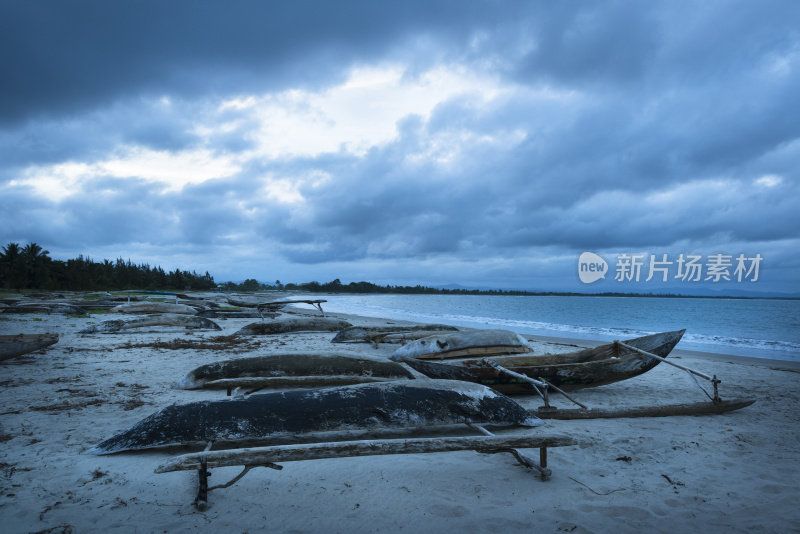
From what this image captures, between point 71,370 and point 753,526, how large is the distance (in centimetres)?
1087

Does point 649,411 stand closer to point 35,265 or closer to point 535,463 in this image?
point 535,463

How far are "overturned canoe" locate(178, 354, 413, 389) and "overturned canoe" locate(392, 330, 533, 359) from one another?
47.5 inches

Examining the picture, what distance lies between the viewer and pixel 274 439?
4195 millimetres

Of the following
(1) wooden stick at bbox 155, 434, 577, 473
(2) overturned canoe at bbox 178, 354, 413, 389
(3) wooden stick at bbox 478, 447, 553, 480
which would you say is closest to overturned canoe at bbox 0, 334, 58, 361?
(2) overturned canoe at bbox 178, 354, 413, 389

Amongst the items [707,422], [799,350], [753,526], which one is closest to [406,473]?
[753,526]

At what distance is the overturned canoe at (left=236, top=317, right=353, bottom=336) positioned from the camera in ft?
49.9

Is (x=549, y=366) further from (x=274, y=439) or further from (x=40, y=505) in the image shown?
(x=40, y=505)

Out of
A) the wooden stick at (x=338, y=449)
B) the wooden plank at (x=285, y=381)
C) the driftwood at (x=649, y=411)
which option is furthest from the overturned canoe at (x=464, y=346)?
the wooden stick at (x=338, y=449)

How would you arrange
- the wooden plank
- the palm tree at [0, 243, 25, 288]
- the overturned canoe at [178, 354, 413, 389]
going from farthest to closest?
the palm tree at [0, 243, 25, 288] → the overturned canoe at [178, 354, 413, 389] → the wooden plank

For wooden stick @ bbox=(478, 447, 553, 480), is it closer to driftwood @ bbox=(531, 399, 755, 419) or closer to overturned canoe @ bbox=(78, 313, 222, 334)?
driftwood @ bbox=(531, 399, 755, 419)

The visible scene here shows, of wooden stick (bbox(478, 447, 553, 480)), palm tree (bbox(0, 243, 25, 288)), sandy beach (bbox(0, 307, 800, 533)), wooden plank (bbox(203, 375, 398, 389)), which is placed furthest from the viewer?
palm tree (bbox(0, 243, 25, 288))

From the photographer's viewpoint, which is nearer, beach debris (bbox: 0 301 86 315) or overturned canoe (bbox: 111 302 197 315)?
overturned canoe (bbox: 111 302 197 315)

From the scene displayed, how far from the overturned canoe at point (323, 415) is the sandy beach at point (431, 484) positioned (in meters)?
0.27

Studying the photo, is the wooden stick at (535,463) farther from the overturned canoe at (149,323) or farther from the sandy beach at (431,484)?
the overturned canoe at (149,323)
